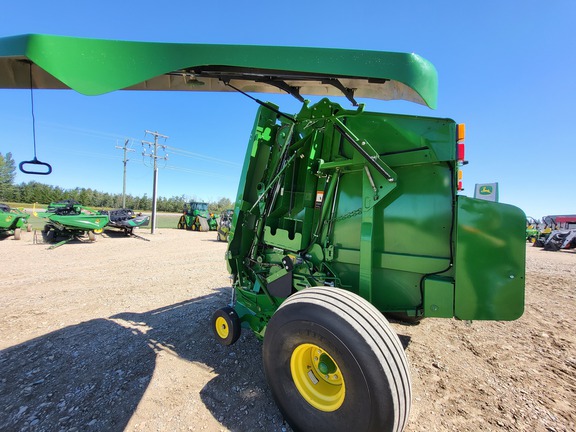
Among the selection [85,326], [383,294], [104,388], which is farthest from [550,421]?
[85,326]

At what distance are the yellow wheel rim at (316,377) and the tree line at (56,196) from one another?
37384mm

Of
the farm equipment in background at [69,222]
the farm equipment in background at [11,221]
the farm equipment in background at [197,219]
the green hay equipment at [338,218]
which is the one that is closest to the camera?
the green hay equipment at [338,218]

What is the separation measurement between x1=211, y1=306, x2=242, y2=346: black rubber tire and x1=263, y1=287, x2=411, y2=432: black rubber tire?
1.04m

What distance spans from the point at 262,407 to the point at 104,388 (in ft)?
5.10

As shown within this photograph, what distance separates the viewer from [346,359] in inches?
68.6

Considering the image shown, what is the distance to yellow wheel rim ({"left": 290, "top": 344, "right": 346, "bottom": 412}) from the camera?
1.96 m

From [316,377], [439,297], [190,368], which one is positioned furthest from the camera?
[190,368]

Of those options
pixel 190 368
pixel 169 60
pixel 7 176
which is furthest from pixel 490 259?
pixel 7 176

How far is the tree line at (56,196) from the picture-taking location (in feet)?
144

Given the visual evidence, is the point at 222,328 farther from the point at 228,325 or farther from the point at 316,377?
the point at 316,377

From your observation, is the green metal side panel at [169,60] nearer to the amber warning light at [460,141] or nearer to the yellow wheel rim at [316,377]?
the amber warning light at [460,141]

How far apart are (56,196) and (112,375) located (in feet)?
215

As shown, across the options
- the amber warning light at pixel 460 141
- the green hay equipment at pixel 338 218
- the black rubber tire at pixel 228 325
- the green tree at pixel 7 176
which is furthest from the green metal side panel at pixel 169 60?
the green tree at pixel 7 176

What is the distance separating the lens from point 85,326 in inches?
150
